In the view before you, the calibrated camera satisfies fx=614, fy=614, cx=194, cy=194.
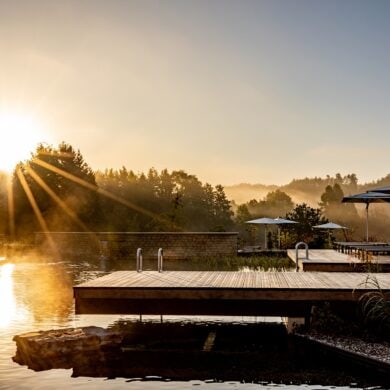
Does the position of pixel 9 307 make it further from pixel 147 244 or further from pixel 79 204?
pixel 79 204

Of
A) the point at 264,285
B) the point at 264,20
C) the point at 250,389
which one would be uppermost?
the point at 264,20

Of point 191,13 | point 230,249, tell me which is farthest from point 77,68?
point 230,249

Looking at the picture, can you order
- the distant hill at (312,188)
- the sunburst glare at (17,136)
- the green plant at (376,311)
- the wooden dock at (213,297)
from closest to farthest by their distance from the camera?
the green plant at (376,311) → the wooden dock at (213,297) → the sunburst glare at (17,136) → the distant hill at (312,188)

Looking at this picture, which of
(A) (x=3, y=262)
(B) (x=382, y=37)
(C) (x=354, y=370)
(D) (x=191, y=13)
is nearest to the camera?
(C) (x=354, y=370)

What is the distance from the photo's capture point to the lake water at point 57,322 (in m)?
7.93

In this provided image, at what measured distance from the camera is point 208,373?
850cm

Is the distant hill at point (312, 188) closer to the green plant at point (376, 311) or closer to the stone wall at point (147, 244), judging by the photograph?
the stone wall at point (147, 244)

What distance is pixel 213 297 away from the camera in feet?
33.3

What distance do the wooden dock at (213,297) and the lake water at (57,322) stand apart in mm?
1046

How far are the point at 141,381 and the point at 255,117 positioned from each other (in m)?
20.5

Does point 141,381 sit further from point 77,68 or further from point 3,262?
point 3,262

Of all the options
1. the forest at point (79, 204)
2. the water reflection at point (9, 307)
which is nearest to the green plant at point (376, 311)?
the water reflection at point (9, 307)

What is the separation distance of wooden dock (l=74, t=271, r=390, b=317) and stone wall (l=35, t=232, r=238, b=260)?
1603 cm

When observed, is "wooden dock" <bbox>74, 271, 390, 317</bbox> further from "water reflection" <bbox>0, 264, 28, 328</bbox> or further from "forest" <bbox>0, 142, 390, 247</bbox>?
"forest" <bbox>0, 142, 390, 247</bbox>
